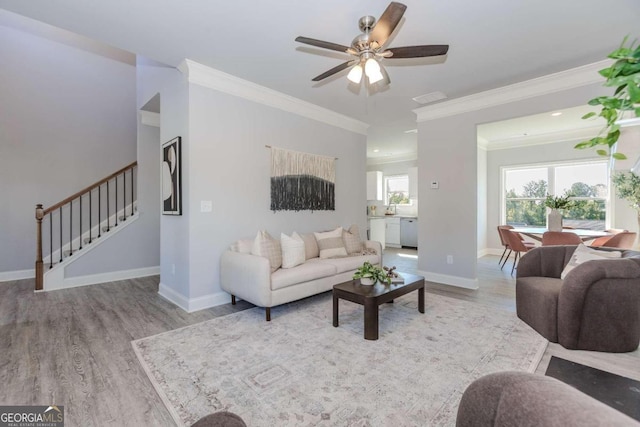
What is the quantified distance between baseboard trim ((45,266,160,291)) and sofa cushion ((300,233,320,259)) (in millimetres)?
2905

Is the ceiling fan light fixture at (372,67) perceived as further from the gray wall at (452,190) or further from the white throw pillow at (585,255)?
the gray wall at (452,190)

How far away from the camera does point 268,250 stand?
3.33 meters

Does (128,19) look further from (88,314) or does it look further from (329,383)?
(329,383)

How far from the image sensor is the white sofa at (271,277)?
9.69 feet

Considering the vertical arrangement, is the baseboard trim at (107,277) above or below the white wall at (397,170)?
below

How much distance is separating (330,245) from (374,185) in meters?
4.88

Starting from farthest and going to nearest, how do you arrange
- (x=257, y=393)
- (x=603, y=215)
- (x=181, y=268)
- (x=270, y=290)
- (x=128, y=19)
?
1. (x=603, y=215)
2. (x=181, y=268)
3. (x=270, y=290)
4. (x=128, y=19)
5. (x=257, y=393)

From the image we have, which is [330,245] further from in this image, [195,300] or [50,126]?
[50,126]

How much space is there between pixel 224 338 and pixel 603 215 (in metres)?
6.98

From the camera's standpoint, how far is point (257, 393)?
6.04 feet

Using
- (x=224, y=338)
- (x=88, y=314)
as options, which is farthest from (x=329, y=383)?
(x=88, y=314)

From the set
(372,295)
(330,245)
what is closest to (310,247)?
(330,245)

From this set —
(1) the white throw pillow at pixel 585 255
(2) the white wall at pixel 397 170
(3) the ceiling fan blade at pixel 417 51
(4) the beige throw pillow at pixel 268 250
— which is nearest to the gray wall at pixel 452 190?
(1) the white throw pillow at pixel 585 255

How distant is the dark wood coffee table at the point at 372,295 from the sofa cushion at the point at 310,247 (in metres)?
1.00
